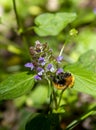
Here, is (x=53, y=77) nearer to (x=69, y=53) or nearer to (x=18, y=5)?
(x=69, y=53)

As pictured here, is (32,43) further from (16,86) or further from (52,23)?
(16,86)

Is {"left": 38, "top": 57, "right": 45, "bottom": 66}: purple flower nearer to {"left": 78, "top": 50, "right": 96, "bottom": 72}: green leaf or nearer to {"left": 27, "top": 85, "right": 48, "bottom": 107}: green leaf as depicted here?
{"left": 78, "top": 50, "right": 96, "bottom": 72}: green leaf

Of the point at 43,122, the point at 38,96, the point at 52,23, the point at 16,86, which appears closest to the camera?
the point at 16,86

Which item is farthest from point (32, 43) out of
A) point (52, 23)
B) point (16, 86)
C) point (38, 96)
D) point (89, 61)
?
point (16, 86)

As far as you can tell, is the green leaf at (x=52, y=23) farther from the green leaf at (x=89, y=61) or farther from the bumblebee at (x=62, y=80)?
the bumblebee at (x=62, y=80)

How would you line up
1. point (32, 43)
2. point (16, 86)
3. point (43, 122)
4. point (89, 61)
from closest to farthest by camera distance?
point (16, 86), point (43, 122), point (89, 61), point (32, 43)

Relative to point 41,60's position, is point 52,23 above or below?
above
